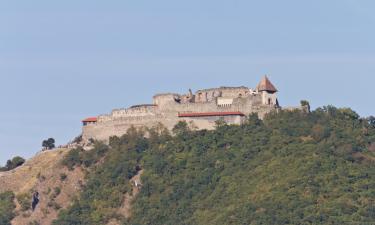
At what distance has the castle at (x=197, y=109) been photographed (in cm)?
16112

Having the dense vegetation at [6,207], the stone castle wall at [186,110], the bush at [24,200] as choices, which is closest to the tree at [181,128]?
the stone castle wall at [186,110]

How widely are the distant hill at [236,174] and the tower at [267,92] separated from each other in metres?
2.44

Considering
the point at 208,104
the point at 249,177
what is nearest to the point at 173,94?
the point at 208,104

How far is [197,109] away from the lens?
163 metres

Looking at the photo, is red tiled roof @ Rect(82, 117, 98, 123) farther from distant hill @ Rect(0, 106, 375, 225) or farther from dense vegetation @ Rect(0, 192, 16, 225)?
dense vegetation @ Rect(0, 192, 16, 225)

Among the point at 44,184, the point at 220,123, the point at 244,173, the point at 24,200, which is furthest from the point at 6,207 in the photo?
the point at 244,173

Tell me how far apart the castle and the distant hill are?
986mm

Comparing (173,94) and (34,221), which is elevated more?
(173,94)

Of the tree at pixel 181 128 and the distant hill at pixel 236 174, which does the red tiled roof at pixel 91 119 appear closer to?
the distant hill at pixel 236 174

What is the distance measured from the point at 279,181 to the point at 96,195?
17.0 metres

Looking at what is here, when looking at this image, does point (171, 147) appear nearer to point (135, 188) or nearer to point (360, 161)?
point (135, 188)

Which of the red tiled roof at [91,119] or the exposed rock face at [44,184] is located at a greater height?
the red tiled roof at [91,119]

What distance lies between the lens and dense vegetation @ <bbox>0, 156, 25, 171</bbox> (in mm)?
171125

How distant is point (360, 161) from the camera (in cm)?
15225
